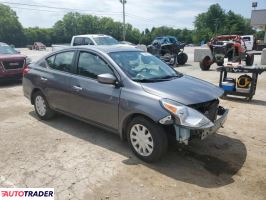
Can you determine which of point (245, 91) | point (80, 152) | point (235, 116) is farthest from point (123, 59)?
point (245, 91)

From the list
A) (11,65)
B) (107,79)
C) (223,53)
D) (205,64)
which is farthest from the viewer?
(223,53)

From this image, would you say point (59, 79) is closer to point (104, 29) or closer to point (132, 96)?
point (132, 96)

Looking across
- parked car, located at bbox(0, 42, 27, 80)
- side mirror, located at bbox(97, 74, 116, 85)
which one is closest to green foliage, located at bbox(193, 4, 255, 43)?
parked car, located at bbox(0, 42, 27, 80)

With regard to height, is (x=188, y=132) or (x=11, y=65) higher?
(x=11, y=65)

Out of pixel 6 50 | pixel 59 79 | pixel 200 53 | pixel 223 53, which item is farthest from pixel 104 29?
pixel 59 79

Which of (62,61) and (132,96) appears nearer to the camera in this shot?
(132,96)

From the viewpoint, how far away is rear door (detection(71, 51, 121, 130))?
4.44 m

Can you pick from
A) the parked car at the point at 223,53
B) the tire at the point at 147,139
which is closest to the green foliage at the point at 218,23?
the parked car at the point at 223,53

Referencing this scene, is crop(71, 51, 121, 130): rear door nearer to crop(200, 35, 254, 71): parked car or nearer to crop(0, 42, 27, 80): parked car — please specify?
crop(0, 42, 27, 80): parked car

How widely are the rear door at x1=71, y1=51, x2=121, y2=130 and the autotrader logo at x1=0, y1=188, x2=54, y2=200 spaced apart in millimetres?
1463

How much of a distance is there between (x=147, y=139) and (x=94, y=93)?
1.25 m

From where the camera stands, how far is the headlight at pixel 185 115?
146 inches

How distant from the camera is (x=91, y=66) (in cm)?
491

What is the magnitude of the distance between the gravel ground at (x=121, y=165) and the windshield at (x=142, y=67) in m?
1.19
